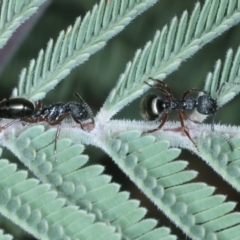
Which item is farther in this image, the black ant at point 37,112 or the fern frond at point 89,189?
the black ant at point 37,112

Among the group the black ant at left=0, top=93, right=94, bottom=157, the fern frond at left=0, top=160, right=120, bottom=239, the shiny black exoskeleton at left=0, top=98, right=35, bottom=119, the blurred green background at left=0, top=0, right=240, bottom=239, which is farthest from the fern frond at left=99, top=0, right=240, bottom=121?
the blurred green background at left=0, top=0, right=240, bottom=239

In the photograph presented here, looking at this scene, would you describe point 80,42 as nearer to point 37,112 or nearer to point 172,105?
point 37,112

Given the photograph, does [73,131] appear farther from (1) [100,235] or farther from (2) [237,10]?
(2) [237,10]

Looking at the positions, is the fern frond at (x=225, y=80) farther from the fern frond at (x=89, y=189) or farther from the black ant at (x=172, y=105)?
the fern frond at (x=89, y=189)

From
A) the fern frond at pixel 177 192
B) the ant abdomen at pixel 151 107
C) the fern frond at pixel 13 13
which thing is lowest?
the fern frond at pixel 177 192

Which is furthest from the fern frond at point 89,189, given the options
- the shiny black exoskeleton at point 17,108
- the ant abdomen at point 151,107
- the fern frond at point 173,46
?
the ant abdomen at point 151,107

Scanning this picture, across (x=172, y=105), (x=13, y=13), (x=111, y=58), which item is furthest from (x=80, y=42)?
(x=111, y=58)
